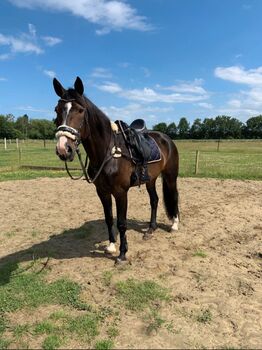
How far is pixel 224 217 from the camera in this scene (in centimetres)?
662

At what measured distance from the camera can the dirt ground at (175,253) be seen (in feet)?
10.2

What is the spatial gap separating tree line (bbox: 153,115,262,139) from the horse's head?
294ft

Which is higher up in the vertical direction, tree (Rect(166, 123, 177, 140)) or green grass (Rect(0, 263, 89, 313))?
tree (Rect(166, 123, 177, 140))

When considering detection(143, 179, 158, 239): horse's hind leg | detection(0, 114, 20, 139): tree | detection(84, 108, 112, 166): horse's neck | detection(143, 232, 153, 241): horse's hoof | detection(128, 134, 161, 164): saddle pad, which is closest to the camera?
detection(84, 108, 112, 166): horse's neck

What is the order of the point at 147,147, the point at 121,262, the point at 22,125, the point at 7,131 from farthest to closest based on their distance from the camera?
the point at 22,125, the point at 7,131, the point at 147,147, the point at 121,262

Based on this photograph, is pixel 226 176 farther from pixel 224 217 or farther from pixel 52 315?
pixel 52 315

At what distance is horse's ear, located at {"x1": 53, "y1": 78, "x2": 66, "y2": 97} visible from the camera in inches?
145

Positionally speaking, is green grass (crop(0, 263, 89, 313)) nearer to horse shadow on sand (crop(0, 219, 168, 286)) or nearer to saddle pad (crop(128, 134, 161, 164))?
horse shadow on sand (crop(0, 219, 168, 286))

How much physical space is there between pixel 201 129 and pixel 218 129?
4669 millimetres

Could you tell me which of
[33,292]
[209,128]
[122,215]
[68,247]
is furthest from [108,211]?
[209,128]

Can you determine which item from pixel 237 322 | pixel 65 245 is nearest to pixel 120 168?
pixel 65 245

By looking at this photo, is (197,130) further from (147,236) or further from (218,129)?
(147,236)

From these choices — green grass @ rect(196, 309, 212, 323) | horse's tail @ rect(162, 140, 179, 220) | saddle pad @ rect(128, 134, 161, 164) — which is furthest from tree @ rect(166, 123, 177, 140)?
green grass @ rect(196, 309, 212, 323)

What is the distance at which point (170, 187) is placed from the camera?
6109mm
